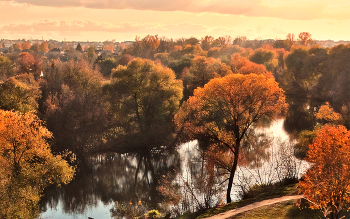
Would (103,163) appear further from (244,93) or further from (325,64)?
(325,64)

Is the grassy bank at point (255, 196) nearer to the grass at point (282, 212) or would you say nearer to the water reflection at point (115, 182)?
the grass at point (282, 212)

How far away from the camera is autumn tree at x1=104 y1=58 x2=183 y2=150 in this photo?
42.4m

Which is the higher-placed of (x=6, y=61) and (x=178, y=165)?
(x=6, y=61)

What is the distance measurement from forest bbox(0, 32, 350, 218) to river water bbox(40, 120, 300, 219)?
0.86 ft

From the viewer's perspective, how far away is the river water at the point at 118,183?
26.7 m

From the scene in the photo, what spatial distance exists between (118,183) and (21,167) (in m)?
10.4

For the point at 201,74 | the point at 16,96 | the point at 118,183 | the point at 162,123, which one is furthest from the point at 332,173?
the point at 201,74

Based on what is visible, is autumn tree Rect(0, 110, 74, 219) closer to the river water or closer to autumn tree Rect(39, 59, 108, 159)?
the river water

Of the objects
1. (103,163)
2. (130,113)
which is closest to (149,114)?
(130,113)

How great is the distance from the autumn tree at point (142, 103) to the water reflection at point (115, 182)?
9.47 feet

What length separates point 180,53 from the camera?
10044 centimetres

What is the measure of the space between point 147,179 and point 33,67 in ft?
121

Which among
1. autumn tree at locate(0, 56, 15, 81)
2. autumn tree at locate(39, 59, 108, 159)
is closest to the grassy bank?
autumn tree at locate(39, 59, 108, 159)

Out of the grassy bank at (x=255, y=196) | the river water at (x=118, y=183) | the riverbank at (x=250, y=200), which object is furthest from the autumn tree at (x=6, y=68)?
the grassy bank at (x=255, y=196)
